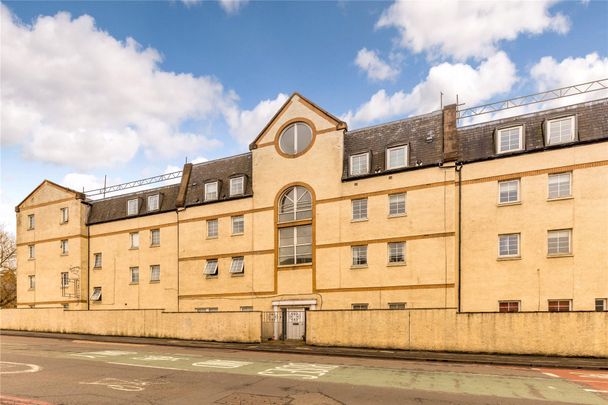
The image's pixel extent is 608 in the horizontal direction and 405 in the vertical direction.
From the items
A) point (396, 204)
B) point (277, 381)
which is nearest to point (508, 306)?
point (396, 204)

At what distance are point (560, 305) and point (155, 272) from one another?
27.8 metres

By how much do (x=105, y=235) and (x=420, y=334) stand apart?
2844 centimetres

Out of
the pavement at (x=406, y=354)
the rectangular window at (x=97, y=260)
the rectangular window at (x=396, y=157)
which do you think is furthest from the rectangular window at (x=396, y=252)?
the rectangular window at (x=97, y=260)

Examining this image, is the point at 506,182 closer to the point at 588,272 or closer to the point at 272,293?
the point at 588,272

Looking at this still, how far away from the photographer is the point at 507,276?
73.4 feet

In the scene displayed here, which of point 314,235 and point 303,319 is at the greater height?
point 314,235

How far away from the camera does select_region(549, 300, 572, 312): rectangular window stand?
68.8 feet

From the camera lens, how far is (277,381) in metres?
12.5

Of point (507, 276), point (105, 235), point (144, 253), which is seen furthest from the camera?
point (105, 235)

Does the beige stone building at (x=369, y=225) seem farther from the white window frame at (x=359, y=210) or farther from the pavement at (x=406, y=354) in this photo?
the pavement at (x=406, y=354)

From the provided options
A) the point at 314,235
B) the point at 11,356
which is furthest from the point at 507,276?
the point at 11,356

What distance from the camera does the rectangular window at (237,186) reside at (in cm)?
3086

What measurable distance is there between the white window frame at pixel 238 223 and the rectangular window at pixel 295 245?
10.6ft

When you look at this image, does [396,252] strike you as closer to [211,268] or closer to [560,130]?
[560,130]
